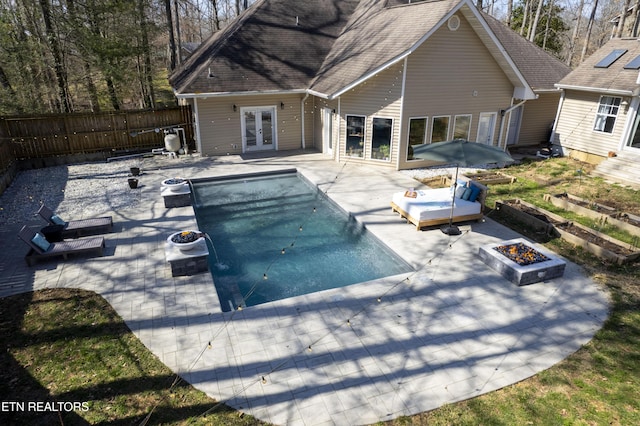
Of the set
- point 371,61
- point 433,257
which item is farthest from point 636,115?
point 433,257

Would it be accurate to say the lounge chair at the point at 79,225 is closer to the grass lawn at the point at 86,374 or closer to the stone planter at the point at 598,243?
the grass lawn at the point at 86,374

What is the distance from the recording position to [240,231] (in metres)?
12.0

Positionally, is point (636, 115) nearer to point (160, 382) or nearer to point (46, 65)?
point (160, 382)

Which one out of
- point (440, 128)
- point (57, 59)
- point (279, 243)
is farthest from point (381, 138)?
point (57, 59)

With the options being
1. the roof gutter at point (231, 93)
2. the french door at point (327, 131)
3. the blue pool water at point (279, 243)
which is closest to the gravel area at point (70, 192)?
the blue pool water at point (279, 243)

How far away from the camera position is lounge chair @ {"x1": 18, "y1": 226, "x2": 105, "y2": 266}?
8.99 meters

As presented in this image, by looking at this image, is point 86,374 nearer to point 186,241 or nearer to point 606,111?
point 186,241

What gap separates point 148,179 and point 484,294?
1298 cm

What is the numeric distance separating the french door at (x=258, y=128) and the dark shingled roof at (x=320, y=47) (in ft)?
4.37

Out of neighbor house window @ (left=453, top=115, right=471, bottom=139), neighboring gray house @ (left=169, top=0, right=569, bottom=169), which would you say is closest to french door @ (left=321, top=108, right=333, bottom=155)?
neighboring gray house @ (left=169, top=0, right=569, bottom=169)

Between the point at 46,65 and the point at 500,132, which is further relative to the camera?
the point at 46,65

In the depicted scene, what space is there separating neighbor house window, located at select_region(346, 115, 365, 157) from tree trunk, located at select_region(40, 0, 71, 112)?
1621cm

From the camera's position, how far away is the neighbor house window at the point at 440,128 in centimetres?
1653

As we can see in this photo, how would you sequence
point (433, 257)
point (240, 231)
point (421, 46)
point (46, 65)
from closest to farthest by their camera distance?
point (433, 257) < point (240, 231) < point (421, 46) < point (46, 65)
